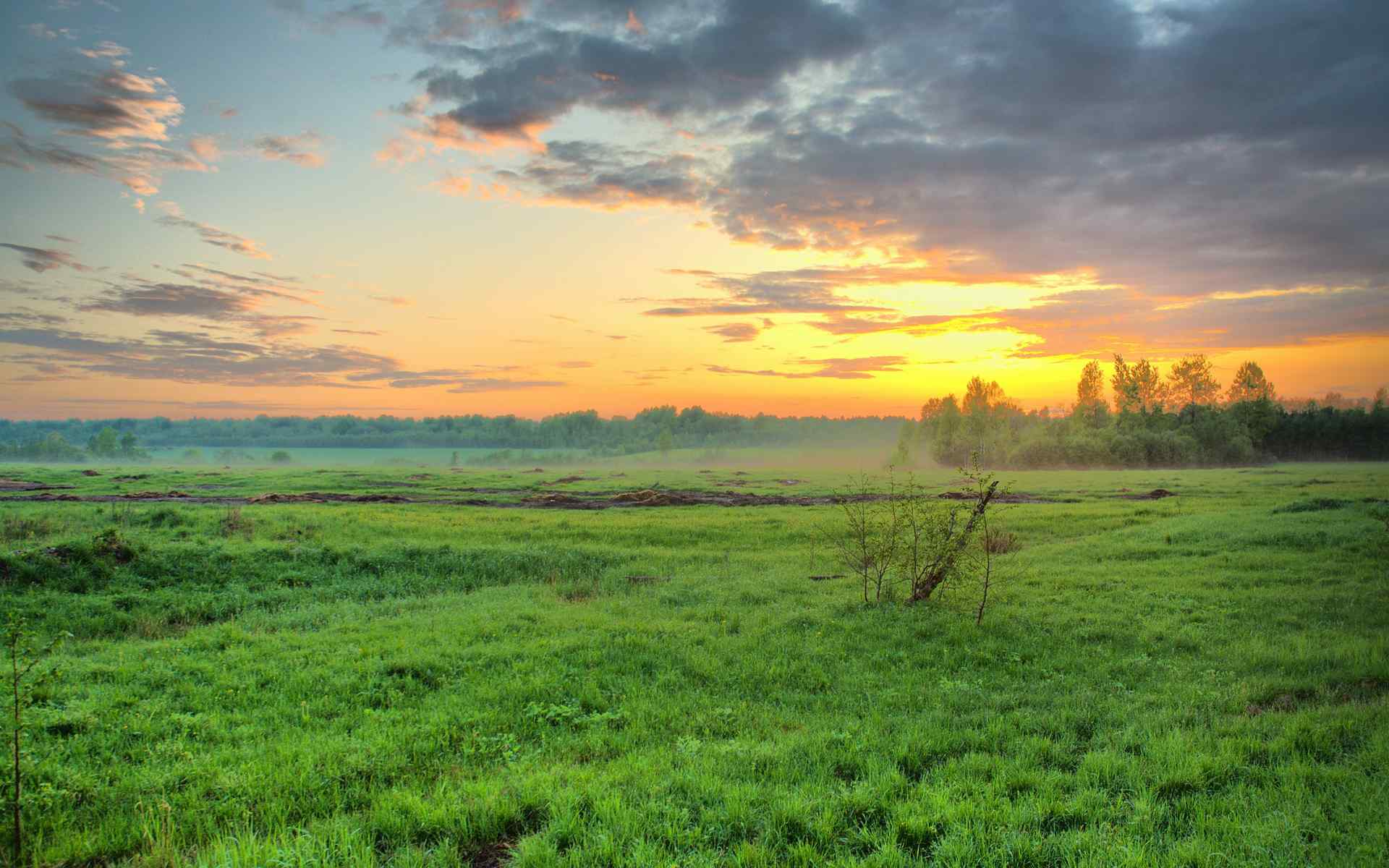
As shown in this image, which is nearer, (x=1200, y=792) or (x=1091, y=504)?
(x=1200, y=792)

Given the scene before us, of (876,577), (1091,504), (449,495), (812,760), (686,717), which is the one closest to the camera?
(812,760)

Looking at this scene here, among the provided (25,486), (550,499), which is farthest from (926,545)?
(25,486)

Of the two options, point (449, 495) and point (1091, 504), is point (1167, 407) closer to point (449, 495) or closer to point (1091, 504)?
point (1091, 504)

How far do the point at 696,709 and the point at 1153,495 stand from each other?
2114 inches

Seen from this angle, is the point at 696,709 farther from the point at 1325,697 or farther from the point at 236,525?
the point at 236,525

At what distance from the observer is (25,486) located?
2347 inches

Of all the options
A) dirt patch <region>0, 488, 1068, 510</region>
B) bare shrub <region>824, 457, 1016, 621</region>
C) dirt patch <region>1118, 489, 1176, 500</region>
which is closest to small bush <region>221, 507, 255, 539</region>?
dirt patch <region>0, 488, 1068, 510</region>

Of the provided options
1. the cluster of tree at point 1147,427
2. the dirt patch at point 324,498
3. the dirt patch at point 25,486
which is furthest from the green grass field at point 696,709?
the cluster of tree at point 1147,427

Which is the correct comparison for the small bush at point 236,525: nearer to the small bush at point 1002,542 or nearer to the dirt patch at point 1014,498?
the small bush at point 1002,542

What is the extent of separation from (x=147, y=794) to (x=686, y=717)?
7.09 m

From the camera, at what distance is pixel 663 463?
15025 cm

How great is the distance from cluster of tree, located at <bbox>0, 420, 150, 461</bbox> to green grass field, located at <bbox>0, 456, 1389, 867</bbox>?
603 feet

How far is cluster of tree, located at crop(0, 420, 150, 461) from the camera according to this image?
511ft

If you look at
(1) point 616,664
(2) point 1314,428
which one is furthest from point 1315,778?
(2) point 1314,428
